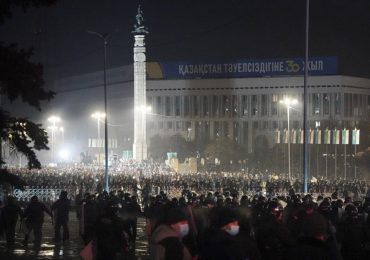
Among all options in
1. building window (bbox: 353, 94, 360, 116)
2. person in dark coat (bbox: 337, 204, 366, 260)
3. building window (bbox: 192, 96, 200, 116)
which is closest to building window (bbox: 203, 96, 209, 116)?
building window (bbox: 192, 96, 200, 116)

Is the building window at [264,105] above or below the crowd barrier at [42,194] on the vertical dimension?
above

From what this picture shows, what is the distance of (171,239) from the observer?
8.96 m

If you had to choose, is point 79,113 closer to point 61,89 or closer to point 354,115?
point 61,89

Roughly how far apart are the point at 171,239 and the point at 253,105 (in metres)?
119

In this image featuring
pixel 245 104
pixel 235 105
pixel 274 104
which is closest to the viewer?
pixel 274 104

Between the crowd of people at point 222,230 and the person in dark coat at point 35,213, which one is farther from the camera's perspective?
the person in dark coat at point 35,213

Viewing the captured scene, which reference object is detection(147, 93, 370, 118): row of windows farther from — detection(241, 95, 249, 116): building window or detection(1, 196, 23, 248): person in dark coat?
detection(1, 196, 23, 248): person in dark coat

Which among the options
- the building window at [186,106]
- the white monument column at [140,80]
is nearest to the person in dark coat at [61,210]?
the white monument column at [140,80]

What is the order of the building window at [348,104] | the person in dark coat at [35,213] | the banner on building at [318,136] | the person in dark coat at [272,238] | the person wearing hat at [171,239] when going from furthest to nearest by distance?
1. the building window at [348,104]
2. the banner on building at [318,136]
3. the person in dark coat at [35,213]
4. the person in dark coat at [272,238]
5. the person wearing hat at [171,239]

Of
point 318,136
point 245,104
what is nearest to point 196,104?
point 245,104

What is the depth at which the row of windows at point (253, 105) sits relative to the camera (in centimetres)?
12023

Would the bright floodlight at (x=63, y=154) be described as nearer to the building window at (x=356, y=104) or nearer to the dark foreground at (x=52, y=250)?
the building window at (x=356, y=104)

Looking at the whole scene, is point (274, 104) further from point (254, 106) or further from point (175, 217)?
point (175, 217)

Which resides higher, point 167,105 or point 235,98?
point 235,98
